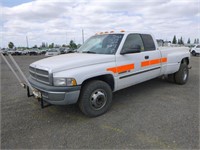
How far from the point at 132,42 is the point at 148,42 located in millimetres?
766

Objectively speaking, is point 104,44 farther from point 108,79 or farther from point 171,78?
point 171,78

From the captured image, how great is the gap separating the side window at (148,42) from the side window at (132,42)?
0.55 ft

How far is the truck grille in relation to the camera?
320cm

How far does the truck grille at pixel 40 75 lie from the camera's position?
320 centimetres

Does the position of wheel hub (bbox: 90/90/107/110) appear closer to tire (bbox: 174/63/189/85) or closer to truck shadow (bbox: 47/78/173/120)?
truck shadow (bbox: 47/78/173/120)

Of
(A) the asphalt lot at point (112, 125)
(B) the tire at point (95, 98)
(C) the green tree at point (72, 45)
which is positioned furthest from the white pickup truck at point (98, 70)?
(C) the green tree at point (72, 45)

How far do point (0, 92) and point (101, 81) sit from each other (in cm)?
396

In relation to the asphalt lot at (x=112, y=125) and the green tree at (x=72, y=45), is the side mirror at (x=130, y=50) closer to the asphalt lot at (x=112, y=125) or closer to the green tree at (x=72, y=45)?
the asphalt lot at (x=112, y=125)

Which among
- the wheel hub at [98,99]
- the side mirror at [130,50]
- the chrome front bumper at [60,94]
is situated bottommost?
the wheel hub at [98,99]

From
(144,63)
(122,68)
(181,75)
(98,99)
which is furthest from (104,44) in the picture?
(181,75)

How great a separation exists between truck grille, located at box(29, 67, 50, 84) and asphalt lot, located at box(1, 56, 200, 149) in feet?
2.90

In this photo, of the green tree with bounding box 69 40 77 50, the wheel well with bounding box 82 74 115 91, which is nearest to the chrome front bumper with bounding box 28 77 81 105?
the wheel well with bounding box 82 74 115 91

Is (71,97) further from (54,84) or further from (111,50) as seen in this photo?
(111,50)

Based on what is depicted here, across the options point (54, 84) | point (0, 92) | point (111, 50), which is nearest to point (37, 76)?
point (54, 84)
